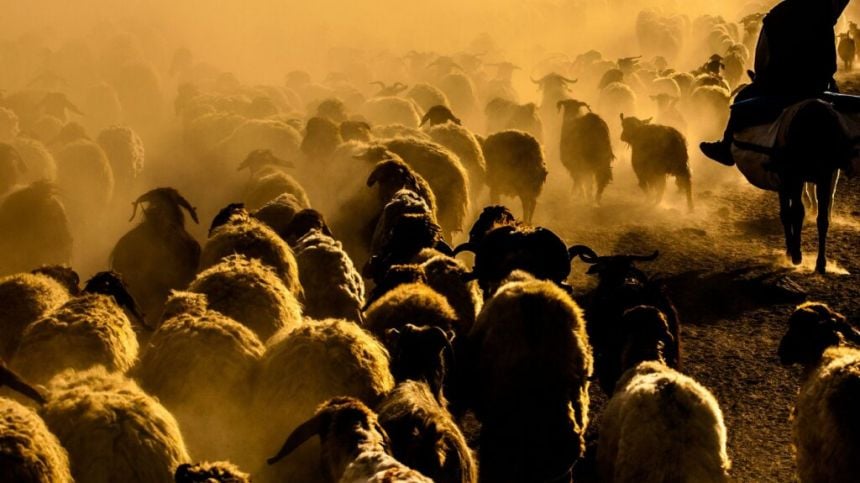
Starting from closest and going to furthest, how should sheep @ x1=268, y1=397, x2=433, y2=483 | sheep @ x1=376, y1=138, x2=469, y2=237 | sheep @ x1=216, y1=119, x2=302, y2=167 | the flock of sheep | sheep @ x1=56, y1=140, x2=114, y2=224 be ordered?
sheep @ x1=268, y1=397, x2=433, y2=483
the flock of sheep
sheep @ x1=376, y1=138, x2=469, y2=237
sheep @ x1=56, y1=140, x2=114, y2=224
sheep @ x1=216, y1=119, x2=302, y2=167

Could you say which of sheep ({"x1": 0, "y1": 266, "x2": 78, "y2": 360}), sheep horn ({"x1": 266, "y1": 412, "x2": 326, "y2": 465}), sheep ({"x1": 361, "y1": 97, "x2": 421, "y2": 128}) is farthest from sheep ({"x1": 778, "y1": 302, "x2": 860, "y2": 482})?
sheep ({"x1": 361, "y1": 97, "x2": 421, "y2": 128})

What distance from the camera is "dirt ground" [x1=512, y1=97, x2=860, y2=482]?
27.7ft

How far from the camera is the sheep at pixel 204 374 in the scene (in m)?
5.49

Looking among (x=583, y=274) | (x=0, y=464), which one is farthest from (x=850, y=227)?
(x=0, y=464)

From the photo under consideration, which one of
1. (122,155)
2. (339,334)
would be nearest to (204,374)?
(339,334)

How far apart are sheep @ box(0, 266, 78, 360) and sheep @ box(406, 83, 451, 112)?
41.4 feet

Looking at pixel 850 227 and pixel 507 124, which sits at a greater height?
pixel 507 124

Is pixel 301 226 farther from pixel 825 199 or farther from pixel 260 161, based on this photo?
pixel 825 199

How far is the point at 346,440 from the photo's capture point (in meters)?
4.59

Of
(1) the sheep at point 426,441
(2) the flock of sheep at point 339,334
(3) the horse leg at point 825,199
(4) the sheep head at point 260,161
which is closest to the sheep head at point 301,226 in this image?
(2) the flock of sheep at point 339,334

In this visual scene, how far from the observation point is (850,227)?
587 inches

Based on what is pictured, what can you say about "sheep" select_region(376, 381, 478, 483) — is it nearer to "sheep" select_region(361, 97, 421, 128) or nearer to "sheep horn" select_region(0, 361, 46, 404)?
"sheep horn" select_region(0, 361, 46, 404)

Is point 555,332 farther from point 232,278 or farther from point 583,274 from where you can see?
point 583,274

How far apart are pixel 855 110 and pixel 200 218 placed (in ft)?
27.0
